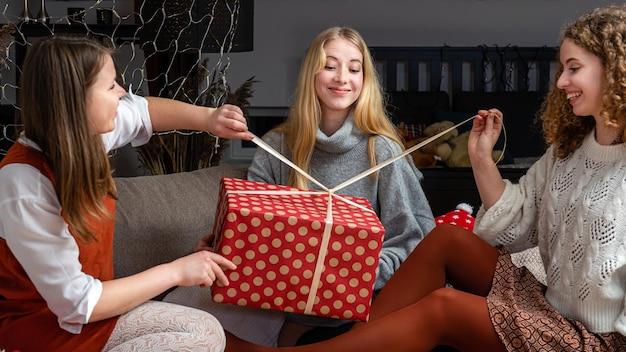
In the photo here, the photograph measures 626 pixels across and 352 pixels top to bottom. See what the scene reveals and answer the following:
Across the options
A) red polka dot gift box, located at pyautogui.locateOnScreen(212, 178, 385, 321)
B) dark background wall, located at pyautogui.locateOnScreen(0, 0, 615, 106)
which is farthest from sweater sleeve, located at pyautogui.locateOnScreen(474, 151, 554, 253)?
dark background wall, located at pyautogui.locateOnScreen(0, 0, 615, 106)

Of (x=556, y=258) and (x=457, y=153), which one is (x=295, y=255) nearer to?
(x=556, y=258)

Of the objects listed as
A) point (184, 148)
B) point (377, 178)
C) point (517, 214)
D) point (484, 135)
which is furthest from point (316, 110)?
point (184, 148)

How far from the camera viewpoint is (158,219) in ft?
7.24

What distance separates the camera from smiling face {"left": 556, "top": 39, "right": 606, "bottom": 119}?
187 centimetres

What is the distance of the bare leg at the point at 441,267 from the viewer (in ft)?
6.56

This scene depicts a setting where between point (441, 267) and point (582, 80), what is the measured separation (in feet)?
1.65

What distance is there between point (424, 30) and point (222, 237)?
315cm

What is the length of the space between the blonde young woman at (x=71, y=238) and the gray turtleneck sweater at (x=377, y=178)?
591 mm

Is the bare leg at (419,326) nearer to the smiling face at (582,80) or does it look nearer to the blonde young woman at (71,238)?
the blonde young woman at (71,238)

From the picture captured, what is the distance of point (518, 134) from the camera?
4.25 m

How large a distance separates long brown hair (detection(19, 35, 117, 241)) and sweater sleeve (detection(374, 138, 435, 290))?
81 centimetres

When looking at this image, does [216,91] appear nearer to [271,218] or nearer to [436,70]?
[436,70]

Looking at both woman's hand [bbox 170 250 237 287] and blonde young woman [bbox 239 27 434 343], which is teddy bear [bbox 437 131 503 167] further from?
woman's hand [bbox 170 250 237 287]

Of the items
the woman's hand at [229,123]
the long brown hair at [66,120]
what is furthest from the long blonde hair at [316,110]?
the long brown hair at [66,120]
